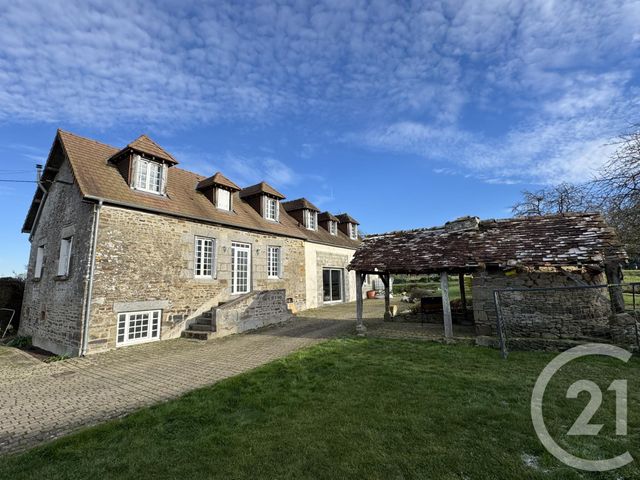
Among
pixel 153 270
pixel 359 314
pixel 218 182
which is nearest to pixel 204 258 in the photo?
pixel 153 270

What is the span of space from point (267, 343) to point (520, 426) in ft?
24.6

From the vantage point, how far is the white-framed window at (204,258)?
41.9ft

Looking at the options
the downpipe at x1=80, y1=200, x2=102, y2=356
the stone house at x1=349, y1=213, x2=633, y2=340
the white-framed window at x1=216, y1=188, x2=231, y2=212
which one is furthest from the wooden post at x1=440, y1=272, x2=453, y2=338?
the downpipe at x1=80, y1=200, x2=102, y2=356

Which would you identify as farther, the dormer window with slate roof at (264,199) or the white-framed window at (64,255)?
the dormer window with slate roof at (264,199)

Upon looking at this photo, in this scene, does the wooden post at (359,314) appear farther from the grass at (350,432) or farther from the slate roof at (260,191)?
the slate roof at (260,191)

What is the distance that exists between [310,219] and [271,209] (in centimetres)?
446

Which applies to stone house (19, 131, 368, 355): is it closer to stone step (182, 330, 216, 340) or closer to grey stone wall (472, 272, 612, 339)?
stone step (182, 330, 216, 340)

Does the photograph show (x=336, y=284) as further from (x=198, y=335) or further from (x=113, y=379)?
(x=113, y=379)

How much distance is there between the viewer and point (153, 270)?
36.5ft

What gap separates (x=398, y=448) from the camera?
3.65m

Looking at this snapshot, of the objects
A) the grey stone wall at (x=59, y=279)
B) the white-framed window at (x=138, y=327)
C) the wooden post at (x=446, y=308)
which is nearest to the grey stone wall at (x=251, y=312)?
the white-framed window at (x=138, y=327)

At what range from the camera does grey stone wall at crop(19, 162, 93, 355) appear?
9.87 metres

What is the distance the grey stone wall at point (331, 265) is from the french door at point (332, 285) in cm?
26

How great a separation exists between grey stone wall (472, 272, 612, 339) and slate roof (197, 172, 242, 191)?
11532 millimetres
